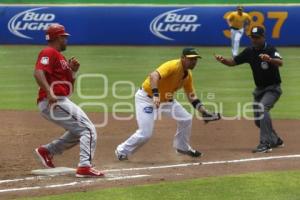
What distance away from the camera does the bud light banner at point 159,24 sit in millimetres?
26766

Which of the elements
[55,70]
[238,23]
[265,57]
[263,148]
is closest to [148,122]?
[55,70]

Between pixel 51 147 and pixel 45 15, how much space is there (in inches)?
781

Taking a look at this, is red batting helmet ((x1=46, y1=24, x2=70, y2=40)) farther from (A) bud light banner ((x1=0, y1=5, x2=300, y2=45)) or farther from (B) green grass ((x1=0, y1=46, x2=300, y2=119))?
(A) bud light banner ((x1=0, y1=5, x2=300, y2=45))

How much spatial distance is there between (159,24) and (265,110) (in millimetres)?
17533

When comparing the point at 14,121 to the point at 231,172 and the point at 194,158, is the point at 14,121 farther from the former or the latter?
the point at 231,172

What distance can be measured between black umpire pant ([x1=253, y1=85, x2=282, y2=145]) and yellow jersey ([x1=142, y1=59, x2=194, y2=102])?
1199 millimetres

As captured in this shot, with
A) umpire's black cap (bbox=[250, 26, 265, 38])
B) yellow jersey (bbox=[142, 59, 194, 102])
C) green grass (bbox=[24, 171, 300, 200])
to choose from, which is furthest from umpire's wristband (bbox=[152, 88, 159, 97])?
umpire's black cap (bbox=[250, 26, 265, 38])

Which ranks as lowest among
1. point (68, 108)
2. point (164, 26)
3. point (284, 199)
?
point (284, 199)

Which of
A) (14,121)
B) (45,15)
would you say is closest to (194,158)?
(14,121)

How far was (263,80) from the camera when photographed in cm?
1015

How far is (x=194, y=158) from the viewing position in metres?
9.47

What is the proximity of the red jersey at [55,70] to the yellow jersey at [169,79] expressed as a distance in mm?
1271

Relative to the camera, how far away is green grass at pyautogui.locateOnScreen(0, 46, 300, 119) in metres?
15.0

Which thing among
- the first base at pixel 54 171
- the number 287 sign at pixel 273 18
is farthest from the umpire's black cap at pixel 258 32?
the number 287 sign at pixel 273 18
